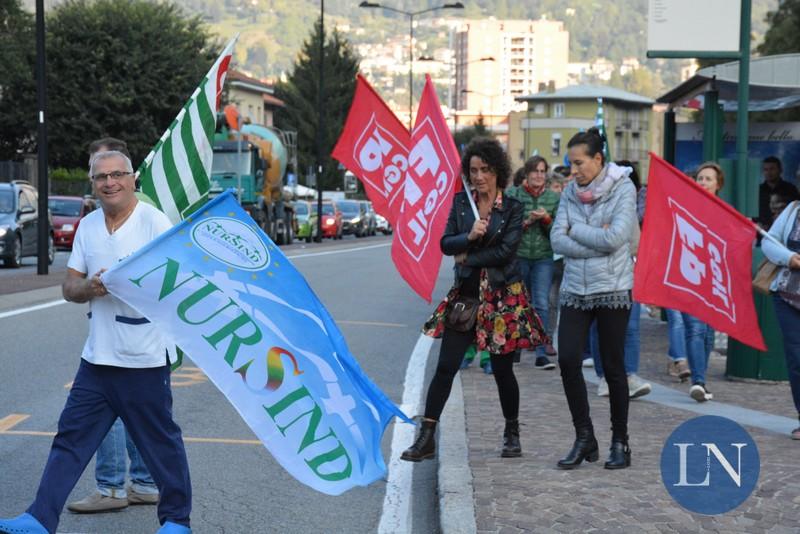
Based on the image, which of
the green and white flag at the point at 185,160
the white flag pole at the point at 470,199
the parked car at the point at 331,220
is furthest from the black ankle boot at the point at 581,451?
the parked car at the point at 331,220

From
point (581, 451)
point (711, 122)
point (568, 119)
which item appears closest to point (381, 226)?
point (711, 122)

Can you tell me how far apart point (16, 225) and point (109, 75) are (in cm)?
3028

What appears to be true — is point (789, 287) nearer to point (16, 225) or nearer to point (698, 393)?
point (698, 393)

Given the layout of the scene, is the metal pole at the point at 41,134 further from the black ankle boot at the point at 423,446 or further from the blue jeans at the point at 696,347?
the black ankle boot at the point at 423,446

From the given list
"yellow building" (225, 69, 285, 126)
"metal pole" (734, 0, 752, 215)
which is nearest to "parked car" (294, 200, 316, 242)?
"yellow building" (225, 69, 285, 126)

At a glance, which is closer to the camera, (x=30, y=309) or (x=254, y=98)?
(x=30, y=309)

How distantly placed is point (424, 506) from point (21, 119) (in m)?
52.0

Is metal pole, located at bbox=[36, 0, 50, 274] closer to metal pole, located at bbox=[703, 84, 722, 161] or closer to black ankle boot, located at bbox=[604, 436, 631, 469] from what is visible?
metal pole, located at bbox=[703, 84, 722, 161]

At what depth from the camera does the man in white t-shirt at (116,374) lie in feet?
18.7

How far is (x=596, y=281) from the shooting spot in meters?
7.66

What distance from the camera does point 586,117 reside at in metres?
142

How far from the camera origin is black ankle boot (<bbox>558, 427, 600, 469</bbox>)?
746 cm

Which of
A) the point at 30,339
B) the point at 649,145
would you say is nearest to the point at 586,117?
the point at 649,145

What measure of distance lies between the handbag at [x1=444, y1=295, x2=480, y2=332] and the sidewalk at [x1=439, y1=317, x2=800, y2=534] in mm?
736
